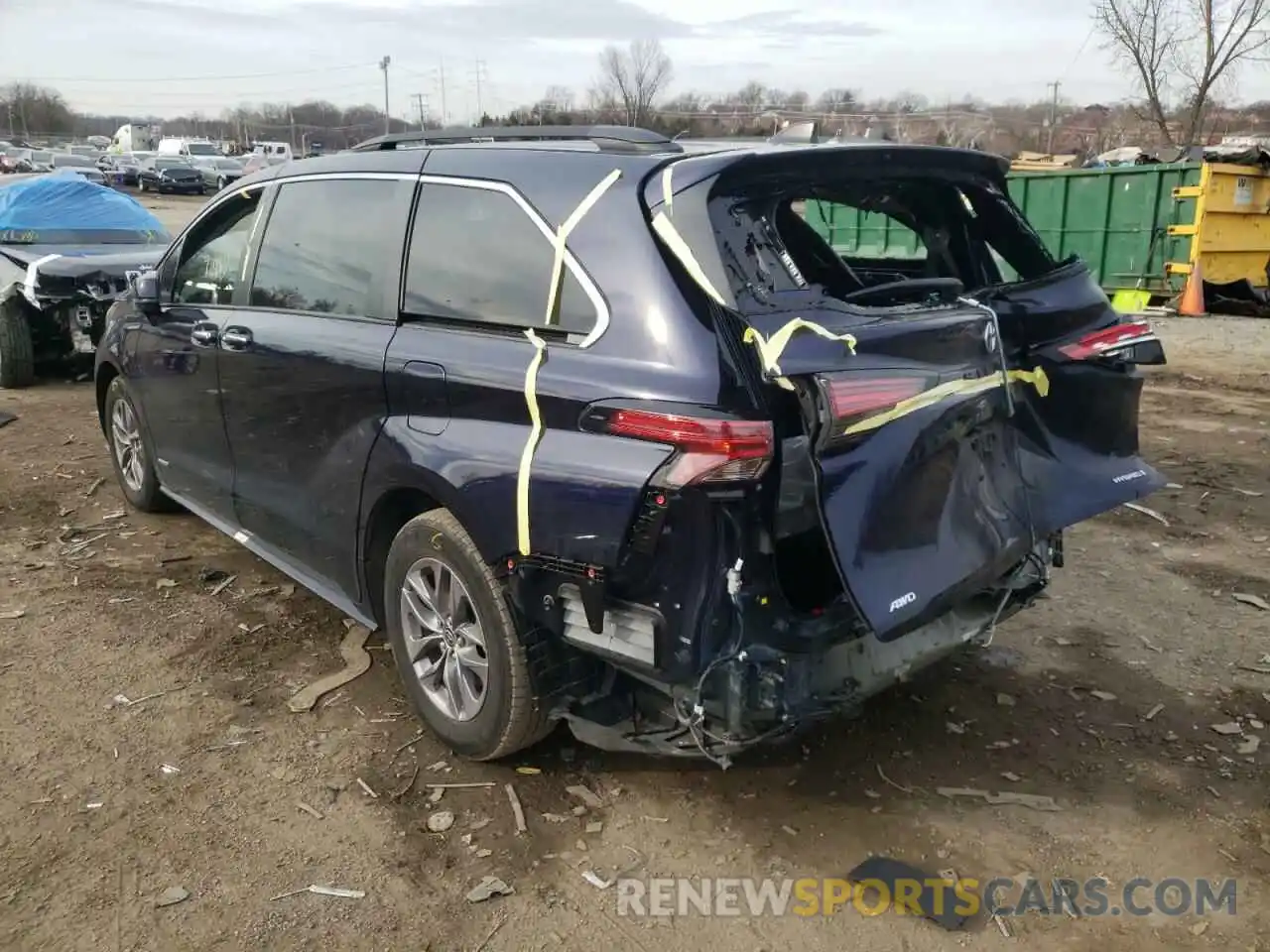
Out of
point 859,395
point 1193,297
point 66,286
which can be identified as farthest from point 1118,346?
point 1193,297

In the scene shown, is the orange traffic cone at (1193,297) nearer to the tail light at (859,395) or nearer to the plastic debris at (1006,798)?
the plastic debris at (1006,798)

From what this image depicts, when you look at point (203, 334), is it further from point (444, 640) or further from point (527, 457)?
point (527, 457)

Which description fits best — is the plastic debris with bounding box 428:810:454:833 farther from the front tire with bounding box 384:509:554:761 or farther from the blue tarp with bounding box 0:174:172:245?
the blue tarp with bounding box 0:174:172:245

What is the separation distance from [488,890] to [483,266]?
1.85m

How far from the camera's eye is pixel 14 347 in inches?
358

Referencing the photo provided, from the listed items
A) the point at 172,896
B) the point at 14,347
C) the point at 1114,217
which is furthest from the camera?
the point at 1114,217

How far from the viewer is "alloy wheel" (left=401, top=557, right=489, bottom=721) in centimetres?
327

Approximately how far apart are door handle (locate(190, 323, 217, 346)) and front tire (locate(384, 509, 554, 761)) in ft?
5.28

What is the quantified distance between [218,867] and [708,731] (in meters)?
1.46

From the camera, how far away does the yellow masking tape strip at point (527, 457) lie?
2842 millimetres

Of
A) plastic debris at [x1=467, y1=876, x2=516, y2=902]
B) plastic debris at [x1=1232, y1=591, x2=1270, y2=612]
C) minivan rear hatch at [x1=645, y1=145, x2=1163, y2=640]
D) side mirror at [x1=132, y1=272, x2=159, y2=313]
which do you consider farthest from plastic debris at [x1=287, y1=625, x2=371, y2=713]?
plastic debris at [x1=1232, y1=591, x2=1270, y2=612]

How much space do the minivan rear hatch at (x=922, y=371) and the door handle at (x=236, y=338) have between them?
6.90ft

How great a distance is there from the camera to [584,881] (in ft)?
9.47

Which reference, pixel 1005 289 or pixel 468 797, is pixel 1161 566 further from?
pixel 468 797
